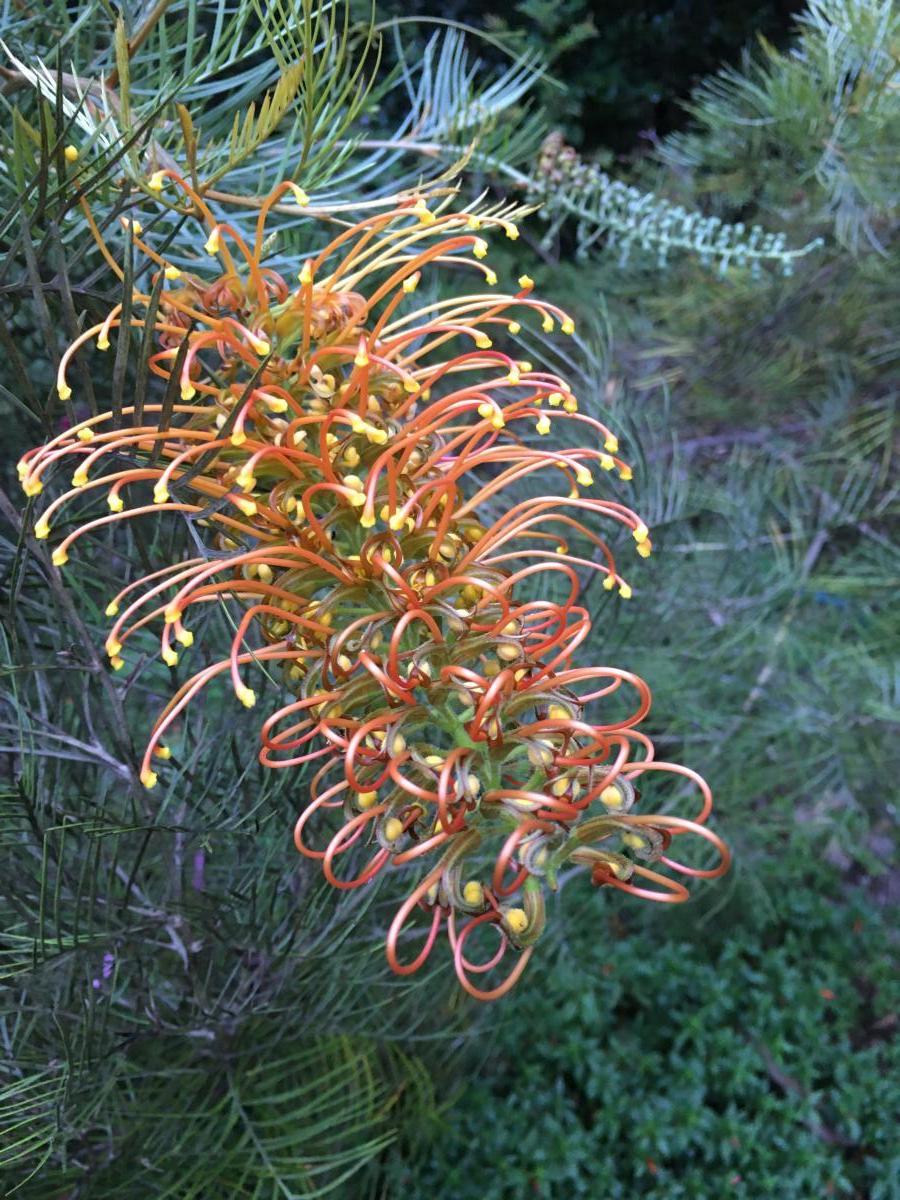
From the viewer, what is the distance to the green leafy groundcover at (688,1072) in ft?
3.29

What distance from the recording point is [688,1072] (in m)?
1.10

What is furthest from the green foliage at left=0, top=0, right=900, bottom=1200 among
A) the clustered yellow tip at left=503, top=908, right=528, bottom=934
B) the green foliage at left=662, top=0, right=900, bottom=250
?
the clustered yellow tip at left=503, top=908, right=528, bottom=934

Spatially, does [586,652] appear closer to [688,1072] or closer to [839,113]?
[839,113]

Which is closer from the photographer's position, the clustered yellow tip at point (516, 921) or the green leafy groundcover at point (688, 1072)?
the clustered yellow tip at point (516, 921)

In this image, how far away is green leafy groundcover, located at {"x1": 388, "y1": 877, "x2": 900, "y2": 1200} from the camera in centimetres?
100

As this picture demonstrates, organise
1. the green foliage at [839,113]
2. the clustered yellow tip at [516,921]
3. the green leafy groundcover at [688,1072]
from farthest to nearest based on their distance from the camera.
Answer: the green leafy groundcover at [688,1072] < the green foliage at [839,113] < the clustered yellow tip at [516,921]

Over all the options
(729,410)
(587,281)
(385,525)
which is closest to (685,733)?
(729,410)

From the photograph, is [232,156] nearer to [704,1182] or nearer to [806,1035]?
[704,1182]

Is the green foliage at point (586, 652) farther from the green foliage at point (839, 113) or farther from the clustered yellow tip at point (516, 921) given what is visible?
the clustered yellow tip at point (516, 921)

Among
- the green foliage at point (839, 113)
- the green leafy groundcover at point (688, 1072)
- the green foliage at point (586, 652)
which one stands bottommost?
the green leafy groundcover at point (688, 1072)

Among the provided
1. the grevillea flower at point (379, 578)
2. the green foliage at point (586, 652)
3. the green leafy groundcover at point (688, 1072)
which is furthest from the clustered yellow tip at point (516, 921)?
the green leafy groundcover at point (688, 1072)

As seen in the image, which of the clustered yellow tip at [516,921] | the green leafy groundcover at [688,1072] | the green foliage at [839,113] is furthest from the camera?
the green leafy groundcover at [688,1072]

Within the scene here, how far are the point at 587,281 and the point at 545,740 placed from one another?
1.23 meters

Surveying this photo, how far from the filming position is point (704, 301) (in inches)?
41.9
